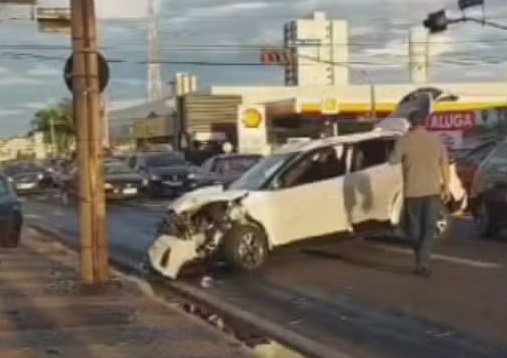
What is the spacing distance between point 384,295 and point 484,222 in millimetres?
6251

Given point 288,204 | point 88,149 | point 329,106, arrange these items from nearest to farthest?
point 88,149 → point 288,204 → point 329,106

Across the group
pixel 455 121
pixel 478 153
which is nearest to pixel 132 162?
pixel 455 121

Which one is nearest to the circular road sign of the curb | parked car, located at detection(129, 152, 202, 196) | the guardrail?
the curb

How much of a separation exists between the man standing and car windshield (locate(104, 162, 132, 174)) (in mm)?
28131

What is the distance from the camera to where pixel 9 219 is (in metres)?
20.5

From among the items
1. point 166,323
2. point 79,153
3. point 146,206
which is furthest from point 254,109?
point 166,323

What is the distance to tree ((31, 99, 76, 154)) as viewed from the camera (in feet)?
453

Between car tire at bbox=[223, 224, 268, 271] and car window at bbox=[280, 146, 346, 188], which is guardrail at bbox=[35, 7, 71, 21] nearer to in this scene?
car window at bbox=[280, 146, 346, 188]

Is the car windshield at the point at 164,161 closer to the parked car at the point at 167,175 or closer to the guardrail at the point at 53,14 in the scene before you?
the parked car at the point at 167,175

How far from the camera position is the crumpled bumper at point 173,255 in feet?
50.6

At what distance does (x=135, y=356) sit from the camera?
357 inches

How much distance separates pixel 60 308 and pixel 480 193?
28.3ft

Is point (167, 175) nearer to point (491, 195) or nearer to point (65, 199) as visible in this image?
point (65, 199)

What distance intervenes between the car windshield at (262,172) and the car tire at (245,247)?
779 mm
